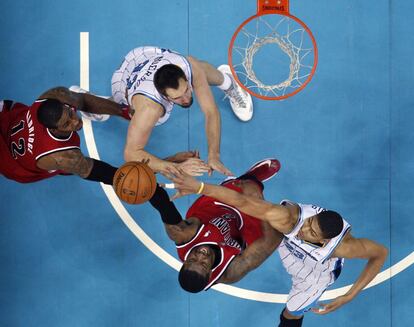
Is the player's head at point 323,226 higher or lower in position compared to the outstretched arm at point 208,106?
lower

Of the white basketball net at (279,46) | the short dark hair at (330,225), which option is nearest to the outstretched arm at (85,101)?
the white basketball net at (279,46)

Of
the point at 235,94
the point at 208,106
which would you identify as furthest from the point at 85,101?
the point at 235,94

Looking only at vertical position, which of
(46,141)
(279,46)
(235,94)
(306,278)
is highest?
(279,46)

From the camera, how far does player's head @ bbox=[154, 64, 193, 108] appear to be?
4.03 m

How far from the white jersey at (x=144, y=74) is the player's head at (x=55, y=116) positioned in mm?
600

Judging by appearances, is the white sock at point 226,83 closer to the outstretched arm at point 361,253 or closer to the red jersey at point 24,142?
the red jersey at point 24,142

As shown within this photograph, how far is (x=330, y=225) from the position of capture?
3725 millimetres

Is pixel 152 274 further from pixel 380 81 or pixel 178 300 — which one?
pixel 380 81

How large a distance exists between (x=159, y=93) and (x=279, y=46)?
67.6 inches

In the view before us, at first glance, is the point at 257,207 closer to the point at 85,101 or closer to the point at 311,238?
the point at 311,238

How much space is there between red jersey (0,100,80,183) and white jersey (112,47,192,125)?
0.67m

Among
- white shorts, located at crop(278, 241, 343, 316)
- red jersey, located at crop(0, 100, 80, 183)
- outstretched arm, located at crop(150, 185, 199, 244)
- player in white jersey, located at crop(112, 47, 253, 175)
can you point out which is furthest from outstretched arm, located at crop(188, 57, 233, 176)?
red jersey, located at crop(0, 100, 80, 183)

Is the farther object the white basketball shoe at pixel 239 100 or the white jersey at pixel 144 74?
the white basketball shoe at pixel 239 100

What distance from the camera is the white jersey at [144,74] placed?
13.7 feet
